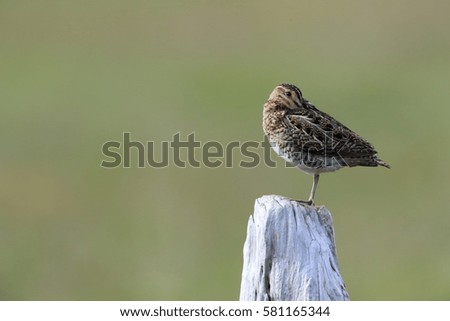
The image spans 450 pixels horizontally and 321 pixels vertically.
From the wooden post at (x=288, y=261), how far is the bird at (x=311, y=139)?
51.7 inches

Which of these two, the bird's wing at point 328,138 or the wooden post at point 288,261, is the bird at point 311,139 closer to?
the bird's wing at point 328,138

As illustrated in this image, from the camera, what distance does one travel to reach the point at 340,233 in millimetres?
14906

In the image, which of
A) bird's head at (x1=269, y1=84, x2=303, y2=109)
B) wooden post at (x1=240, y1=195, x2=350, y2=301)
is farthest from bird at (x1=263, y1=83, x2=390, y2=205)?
wooden post at (x1=240, y1=195, x2=350, y2=301)

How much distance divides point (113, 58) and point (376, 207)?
9.96 m

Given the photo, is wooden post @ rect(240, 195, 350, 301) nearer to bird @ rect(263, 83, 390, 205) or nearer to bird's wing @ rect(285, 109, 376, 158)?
bird @ rect(263, 83, 390, 205)

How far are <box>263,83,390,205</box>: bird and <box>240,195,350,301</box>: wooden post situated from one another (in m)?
1.31

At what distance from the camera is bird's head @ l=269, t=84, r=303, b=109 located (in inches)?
353

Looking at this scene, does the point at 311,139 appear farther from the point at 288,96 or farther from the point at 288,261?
the point at 288,261

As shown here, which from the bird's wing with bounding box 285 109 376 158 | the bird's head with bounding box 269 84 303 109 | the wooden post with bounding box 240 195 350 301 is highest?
the bird's head with bounding box 269 84 303 109

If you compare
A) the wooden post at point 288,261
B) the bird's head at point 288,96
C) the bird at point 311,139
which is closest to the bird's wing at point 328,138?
the bird at point 311,139

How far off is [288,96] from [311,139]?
41 cm

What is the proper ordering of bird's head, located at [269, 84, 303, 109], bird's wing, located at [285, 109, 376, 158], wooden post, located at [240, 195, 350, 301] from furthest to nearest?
1. bird's head, located at [269, 84, 303, 109]
2. bird's wing, located at [285, 109, 376, 158]
3. wooden post, located at [240, 195, 350, 301]

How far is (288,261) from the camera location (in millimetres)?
7211

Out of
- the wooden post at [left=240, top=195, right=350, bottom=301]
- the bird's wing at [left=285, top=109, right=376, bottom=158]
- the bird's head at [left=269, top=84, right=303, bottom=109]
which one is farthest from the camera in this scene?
the bird's head at [left=269, top=84, right=303, bottom=109]
